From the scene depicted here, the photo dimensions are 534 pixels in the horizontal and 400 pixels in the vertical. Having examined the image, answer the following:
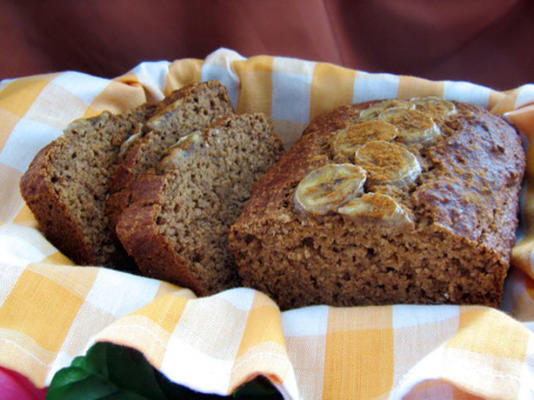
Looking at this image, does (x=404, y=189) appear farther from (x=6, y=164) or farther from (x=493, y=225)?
(x=6, y=164)

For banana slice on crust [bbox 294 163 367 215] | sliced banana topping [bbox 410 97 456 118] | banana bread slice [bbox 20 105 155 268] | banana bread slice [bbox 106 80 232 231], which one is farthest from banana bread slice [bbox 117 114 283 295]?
sliced banana topping [bbox 410 97 456 118]

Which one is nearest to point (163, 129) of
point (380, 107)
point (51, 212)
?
point (51, 212)

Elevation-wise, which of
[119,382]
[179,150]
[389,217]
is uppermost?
[179,150]

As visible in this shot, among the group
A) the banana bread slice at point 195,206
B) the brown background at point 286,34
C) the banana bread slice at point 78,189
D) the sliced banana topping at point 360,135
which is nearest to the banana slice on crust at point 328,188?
the sliced banana topping at point 360,135

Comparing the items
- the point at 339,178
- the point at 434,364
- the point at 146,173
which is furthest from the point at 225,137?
the point at 434,364

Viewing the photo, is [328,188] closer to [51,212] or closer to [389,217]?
[389,217]

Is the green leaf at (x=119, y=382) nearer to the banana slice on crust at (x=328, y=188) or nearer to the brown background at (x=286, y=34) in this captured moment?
the banana slice on crust at (x=328, y=188)

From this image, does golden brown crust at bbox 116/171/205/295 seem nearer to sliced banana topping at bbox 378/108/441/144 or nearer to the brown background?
Result: sliced banana topping at bbox 378/108/441/144
